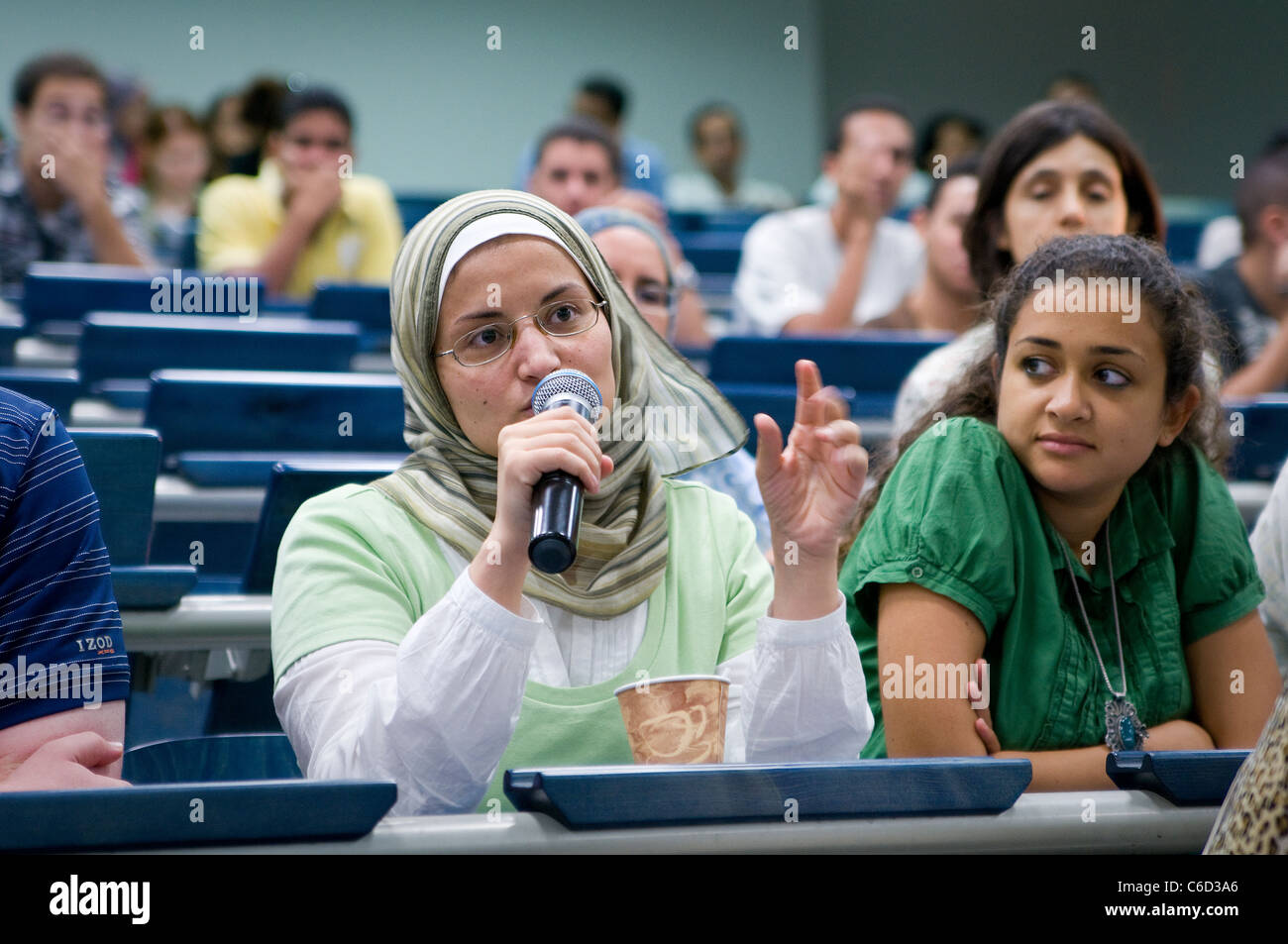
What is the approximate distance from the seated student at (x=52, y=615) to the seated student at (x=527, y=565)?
169mm

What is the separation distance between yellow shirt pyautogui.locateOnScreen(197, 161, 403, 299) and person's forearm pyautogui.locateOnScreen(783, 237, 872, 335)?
1.34 m

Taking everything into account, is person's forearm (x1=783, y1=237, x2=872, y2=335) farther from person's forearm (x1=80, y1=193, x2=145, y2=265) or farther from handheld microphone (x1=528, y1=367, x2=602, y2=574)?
handheld microphone (x1=528, y1=367, x2=602, y2=574)

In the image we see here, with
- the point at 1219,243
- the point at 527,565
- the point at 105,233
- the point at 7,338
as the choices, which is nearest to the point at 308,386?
the point at 7,338

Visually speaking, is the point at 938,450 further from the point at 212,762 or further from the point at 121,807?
the point at 121,807

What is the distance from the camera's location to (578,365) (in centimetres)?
152

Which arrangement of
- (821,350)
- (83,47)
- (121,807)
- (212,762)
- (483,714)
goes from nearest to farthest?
(121,807) → (483,714) → (212,762) → (821,350) → (83,47)

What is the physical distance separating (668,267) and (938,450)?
1.00 m

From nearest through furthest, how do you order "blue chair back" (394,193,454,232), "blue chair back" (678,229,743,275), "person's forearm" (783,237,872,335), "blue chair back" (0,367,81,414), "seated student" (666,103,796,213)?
1. "blue chair back" (0,367,81,414)
2. "person's forearm" (783,237,872,335)
3. "blue chair back" (678,229,743,275)
4. "blue chair back" (394,193,454,232)
5. "seated student" (666,103,796,213)

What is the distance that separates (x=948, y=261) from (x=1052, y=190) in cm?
84

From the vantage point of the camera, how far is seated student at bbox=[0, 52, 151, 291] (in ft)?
13.3

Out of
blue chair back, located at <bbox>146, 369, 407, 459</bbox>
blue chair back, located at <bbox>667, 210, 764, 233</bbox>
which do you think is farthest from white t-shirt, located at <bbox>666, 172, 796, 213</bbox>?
blue chair back, located at <bbox>146, 369, 407, 459</bbox>

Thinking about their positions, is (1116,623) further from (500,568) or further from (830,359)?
(830,359)

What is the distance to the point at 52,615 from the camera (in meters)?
1.40
